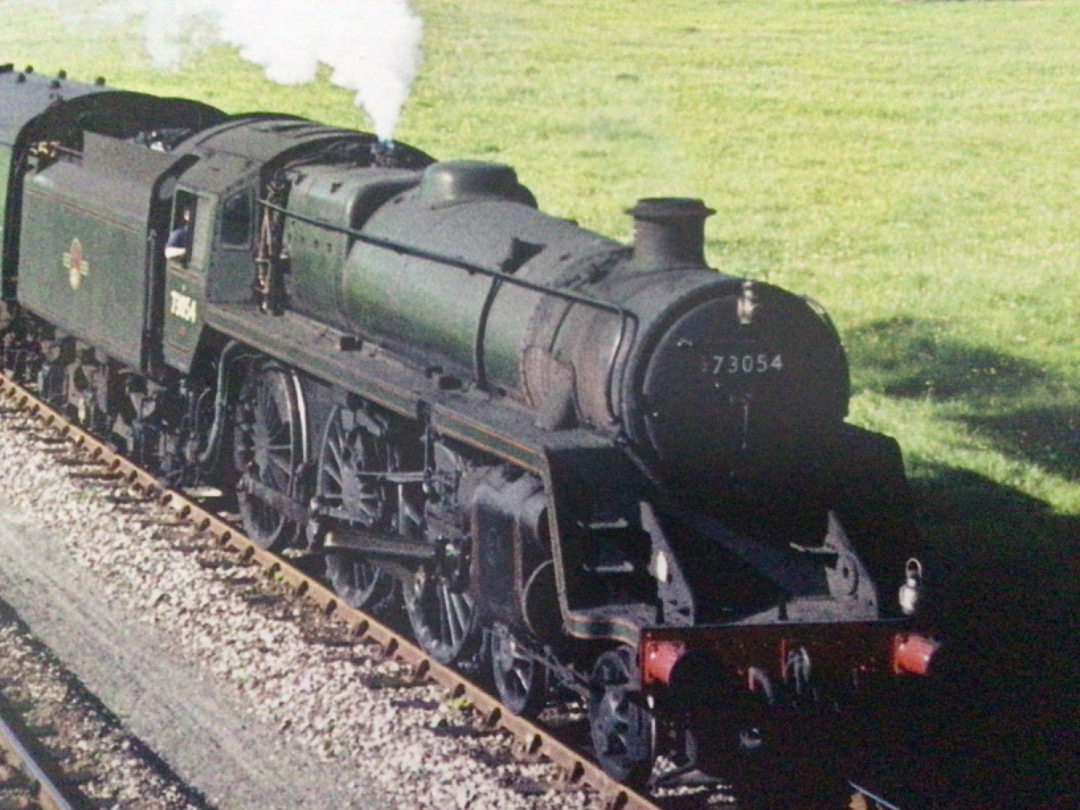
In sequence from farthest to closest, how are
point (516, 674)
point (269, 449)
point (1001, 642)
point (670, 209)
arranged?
point (269, 449)
point (1001, 642)
point (516, 674)
point (670, 209)

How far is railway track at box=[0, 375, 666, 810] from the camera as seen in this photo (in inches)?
323

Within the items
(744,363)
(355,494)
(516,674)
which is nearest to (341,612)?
(355,494)

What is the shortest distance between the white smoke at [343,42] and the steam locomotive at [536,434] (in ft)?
1.71

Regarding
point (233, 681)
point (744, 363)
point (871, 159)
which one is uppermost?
point (744, 363)

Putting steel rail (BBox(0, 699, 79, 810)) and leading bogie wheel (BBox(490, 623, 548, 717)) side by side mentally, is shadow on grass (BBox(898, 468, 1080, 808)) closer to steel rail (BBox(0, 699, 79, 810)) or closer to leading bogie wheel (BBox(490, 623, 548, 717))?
leading bogie wheel (BBox(490, 623, 548, 717))

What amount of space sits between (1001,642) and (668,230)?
3.53m

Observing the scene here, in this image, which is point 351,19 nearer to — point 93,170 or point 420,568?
point 93,170

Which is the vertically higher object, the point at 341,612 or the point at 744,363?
the point at 744,363

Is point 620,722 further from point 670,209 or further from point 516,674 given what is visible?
point 670,209

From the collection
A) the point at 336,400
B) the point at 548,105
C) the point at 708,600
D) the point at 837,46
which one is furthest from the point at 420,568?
the point at 837,46

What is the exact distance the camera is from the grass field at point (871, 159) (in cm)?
1383

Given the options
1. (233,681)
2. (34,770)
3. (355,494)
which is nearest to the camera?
(34,770)

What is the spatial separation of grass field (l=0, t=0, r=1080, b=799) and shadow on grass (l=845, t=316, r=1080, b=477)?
0.04 meters

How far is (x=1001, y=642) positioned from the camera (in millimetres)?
10164
